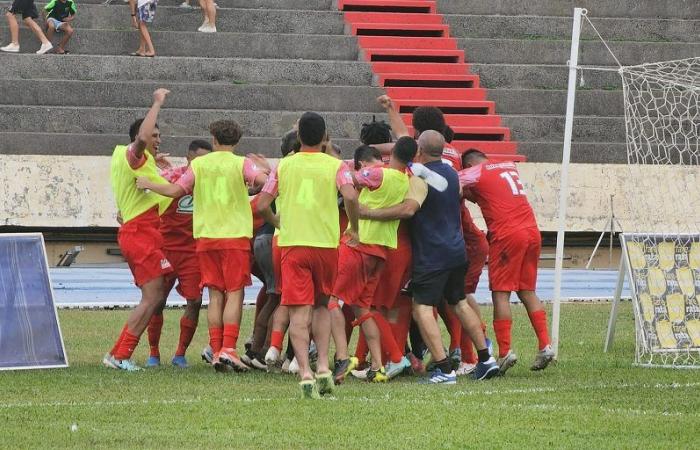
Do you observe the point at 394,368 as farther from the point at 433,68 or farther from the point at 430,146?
the point at 433,68

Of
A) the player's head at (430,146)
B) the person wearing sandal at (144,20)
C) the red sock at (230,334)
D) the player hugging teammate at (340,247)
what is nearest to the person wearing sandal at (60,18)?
the person wearing sandal at (144,20)

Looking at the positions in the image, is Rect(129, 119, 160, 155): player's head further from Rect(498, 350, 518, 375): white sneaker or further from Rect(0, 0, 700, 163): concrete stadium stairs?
Rect(0, 0, 700, 163): concrete stadium stairs

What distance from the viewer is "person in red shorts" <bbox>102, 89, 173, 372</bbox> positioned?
1148 cm

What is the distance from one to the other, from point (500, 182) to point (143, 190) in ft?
9.37

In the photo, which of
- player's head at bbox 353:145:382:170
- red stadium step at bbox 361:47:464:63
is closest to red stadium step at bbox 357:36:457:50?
red stadium step at bbox 361:47:464:63

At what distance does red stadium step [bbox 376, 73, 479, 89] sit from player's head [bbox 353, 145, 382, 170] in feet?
45.7

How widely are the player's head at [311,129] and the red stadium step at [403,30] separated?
53.2 feet

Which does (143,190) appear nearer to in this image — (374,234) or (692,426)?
(374,234)

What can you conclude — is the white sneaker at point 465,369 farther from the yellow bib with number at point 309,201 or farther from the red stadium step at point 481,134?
the red stadium step at point 481,134

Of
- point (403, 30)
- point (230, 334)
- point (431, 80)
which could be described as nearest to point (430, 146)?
point (230, 334)

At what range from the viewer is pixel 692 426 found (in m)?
8.47

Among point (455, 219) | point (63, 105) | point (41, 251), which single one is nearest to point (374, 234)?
point (455, 219)

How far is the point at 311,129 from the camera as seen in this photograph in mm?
10078

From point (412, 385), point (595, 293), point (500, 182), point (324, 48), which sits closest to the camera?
point (412, 385)
